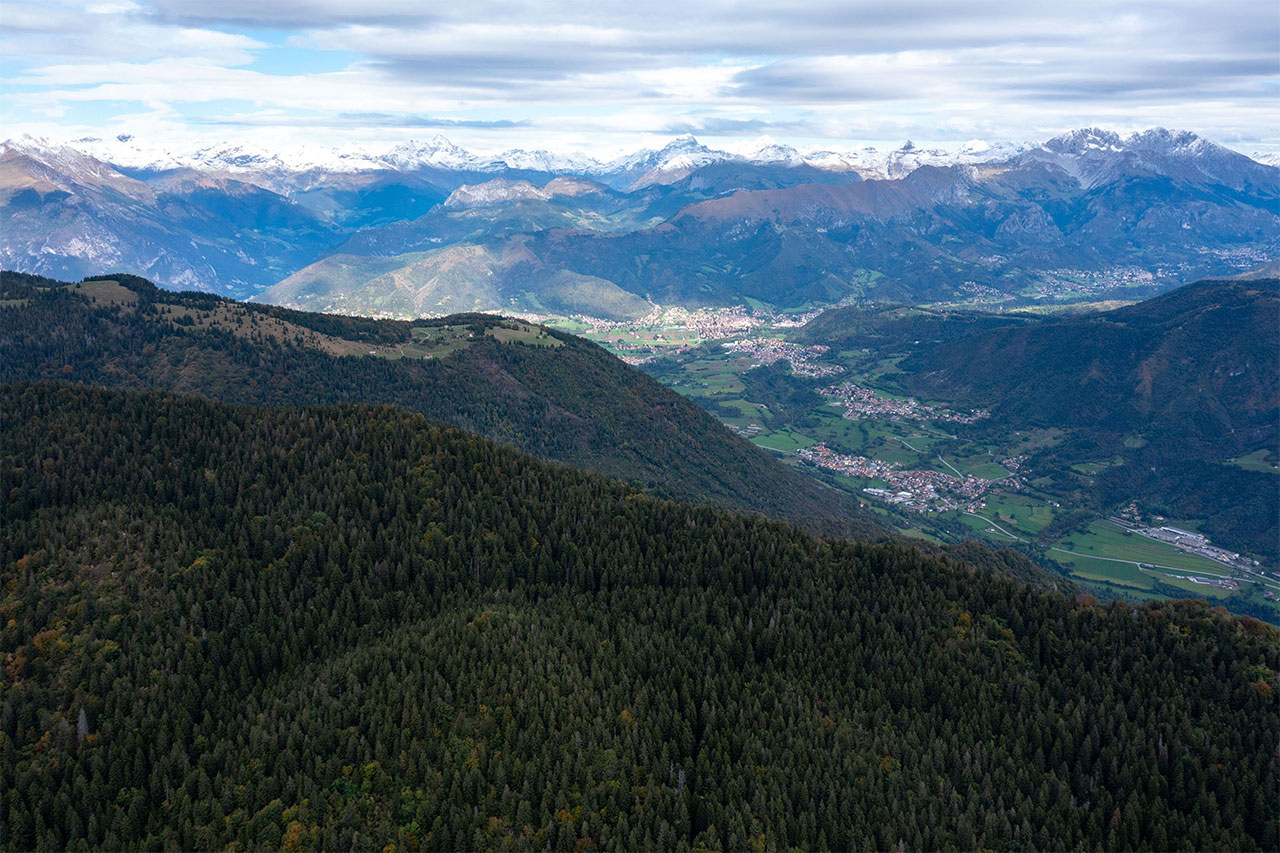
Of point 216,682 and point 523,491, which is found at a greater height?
point 523,491

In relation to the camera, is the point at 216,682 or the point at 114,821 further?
the point at 216,682

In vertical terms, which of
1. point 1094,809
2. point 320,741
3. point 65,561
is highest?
point 65,561

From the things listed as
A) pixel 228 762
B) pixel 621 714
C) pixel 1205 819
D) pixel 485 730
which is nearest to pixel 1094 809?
pixel 1205 819

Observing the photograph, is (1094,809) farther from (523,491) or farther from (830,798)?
(523,491)

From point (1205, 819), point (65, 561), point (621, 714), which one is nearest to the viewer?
point (1205, 819)

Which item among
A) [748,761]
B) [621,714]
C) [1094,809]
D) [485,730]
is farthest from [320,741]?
[1094,809]

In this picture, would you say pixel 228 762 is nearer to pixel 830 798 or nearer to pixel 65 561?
pixel 65 561

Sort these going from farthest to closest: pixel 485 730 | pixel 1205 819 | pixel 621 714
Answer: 1. pixel 621 714
2. pixel 485 730
3. pixel 1205 819
